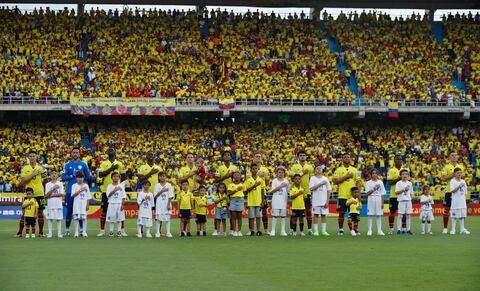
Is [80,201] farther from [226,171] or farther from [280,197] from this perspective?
[280,197]

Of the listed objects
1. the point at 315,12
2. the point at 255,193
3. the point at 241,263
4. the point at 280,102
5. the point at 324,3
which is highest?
the point at 324,3

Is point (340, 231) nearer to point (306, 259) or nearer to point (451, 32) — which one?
point (306, 259)

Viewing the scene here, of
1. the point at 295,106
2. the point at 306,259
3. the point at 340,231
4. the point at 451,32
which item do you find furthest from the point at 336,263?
the point at 451,32

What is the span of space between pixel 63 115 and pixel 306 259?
32.8 metres

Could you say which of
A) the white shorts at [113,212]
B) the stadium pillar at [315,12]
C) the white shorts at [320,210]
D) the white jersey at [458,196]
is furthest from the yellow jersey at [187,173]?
the stadium pillar at [315,12]

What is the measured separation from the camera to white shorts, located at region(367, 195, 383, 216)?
25.3 metres

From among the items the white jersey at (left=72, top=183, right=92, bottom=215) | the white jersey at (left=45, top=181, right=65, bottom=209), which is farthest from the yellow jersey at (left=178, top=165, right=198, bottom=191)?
the white jersey at (left=45, top=181, right=65, bottom=209)

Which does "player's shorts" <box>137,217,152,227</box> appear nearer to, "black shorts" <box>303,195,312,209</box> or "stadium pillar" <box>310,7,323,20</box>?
"black shorts" <box>303,195,312,209</box>

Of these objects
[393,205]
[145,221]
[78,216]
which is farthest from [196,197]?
[393,205]

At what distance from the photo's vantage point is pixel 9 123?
47.9 metres

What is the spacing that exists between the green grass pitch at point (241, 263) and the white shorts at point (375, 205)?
1.97m

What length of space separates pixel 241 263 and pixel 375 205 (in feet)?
30.0

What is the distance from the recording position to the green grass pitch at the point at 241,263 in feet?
45.9

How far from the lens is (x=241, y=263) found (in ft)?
55.5
